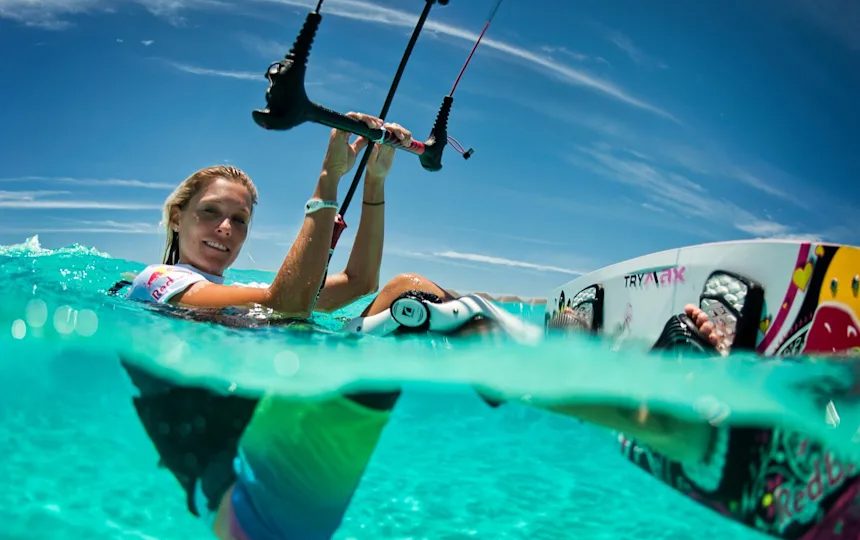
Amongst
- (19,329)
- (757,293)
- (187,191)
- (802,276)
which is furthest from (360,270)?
(802,276)

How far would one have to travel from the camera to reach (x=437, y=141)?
3295 millimetres

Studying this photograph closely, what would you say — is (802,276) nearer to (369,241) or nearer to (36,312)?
(369,241)

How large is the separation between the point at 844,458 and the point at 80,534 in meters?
4.28

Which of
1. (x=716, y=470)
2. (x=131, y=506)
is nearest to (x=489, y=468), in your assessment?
(x=716, y=470)

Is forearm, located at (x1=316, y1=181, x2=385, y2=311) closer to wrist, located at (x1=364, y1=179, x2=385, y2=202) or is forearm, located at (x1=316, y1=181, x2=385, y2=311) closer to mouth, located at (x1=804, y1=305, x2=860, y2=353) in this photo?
wrist, located at (x1=364, y1=179, x2=385, y2=202)

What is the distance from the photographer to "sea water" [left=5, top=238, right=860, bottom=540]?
2.94m

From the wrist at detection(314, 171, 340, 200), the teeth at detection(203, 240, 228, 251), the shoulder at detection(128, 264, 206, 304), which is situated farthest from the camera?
the teeth at detection(203, 240, 228, 251)

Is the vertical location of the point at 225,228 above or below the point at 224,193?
below

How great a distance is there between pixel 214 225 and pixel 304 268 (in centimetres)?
109

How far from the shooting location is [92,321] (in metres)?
3.28

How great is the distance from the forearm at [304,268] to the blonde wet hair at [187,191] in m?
1.17

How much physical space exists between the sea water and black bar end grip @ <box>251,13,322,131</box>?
1.30 metres

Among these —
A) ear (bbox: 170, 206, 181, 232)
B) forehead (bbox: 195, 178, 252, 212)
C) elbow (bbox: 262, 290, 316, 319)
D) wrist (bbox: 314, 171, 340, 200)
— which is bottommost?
elbow (bbox: 262, 290, 316, 319)

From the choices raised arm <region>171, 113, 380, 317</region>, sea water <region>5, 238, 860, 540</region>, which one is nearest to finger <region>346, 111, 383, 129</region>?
raised arm <region>171, 113, 380, 317</region>
